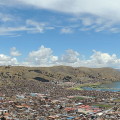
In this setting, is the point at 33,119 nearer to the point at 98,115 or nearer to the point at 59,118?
the point at 59,118

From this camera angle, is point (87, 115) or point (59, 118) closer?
point (59, 118)

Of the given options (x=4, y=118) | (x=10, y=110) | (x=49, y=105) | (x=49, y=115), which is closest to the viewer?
(x=4, y=118)

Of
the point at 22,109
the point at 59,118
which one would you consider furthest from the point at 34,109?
the point at 59,118

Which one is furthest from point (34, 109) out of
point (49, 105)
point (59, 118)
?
point (59, 118)

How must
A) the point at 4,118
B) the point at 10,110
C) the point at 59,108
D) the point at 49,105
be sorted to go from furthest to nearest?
the point at 49,105 → the point at 59,108 → the point at 10,110 → the point at 4,118

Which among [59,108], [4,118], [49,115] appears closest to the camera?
[4,118]

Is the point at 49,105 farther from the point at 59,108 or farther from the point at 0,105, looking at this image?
the point at 0,105

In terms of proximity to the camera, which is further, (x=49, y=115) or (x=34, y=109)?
(x=34, y=109)

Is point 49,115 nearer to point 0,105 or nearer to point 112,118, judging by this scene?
point 112,118

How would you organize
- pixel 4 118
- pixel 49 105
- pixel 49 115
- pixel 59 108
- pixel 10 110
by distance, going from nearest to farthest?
pixel 4 118
pixel 49 115
pixel 10 110
pixel 59 108
pixel 49 105
